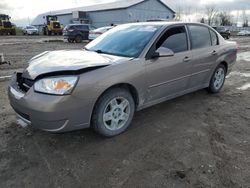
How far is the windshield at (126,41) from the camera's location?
3.79m

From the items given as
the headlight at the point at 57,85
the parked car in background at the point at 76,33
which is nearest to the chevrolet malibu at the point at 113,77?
the headlight at the point at 57,85

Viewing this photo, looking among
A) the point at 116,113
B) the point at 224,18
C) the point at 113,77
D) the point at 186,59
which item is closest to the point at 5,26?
the point at 186,59

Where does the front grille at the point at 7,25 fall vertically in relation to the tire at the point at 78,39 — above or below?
above

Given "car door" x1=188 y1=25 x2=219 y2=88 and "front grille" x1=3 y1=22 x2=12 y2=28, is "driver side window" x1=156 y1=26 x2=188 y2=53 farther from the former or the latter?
"front grille" x1=3 y1=22 x2=12 y2=28

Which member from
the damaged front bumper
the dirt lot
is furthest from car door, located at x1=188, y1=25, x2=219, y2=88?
the damaged front bumper

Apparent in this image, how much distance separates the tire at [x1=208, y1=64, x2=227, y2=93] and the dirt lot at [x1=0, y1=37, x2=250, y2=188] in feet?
3.60

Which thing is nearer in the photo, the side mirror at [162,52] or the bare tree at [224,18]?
the side mirror at [162,52]

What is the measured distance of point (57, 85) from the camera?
2.90m

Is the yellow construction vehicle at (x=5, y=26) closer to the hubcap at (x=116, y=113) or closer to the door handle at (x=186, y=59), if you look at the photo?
the door handle at (x=186, y=59)

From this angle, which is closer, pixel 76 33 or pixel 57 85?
pixel 57 85

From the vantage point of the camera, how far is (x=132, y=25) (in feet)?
14.9

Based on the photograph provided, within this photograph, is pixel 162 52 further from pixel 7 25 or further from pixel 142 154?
pixel 7 25

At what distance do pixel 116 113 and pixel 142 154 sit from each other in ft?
2.34

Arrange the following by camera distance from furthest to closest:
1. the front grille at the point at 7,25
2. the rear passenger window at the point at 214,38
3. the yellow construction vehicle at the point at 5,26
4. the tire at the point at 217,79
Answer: the front grille at the point at 7,25 → the yellow construction vehicle at the point at 5,26 → the tire at the point at 217,79 → the rear passenger window at the point at 214,38
